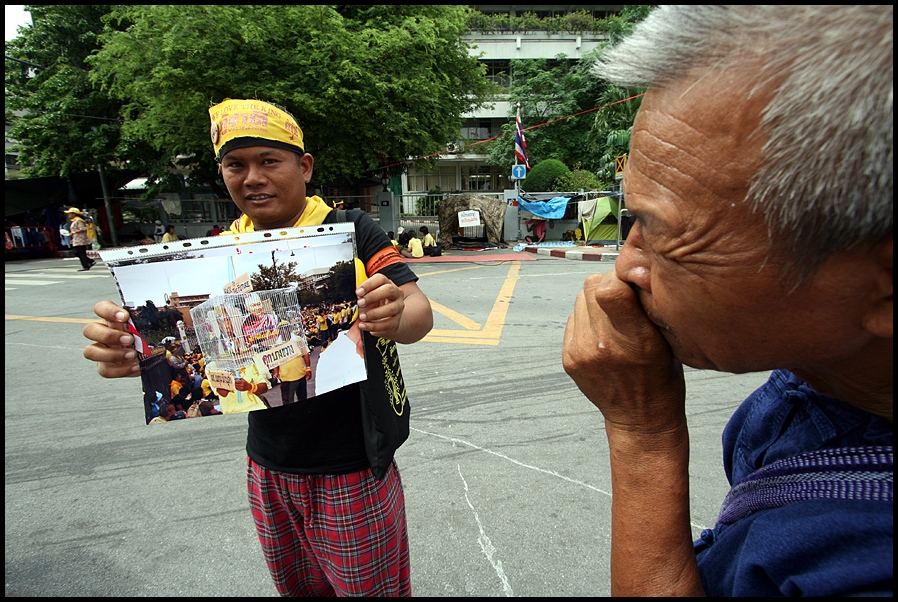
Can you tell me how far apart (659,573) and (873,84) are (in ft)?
2.38

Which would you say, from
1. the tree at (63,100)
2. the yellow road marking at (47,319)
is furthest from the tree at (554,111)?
the yellow road marking at (47,319)

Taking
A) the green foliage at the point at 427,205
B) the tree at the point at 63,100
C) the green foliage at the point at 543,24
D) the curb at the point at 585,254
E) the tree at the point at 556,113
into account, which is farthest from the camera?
the green foliage at the point at 543,24

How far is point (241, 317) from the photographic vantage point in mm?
1122

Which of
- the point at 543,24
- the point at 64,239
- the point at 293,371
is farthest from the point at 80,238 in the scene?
the point at 543,24

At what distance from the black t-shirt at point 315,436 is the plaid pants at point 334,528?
0.04m

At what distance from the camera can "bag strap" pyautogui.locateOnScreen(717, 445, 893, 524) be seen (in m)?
→ 0.54

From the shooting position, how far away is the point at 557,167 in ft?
53.5

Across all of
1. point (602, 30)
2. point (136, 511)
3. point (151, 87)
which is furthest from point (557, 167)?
point (602, 30)

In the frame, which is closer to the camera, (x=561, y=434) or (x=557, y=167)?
(x=561, y=434)

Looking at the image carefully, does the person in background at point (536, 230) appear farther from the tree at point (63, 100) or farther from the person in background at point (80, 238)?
the tree at point (63, 100)

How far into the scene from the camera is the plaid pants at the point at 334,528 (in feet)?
4.38

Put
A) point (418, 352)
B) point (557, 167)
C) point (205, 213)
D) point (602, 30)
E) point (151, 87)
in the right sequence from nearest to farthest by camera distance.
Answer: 1. point (418, 352)
2. point (151, 87)
3. point (557, 167)
4. point (205, 213)
5. point (602, 30)

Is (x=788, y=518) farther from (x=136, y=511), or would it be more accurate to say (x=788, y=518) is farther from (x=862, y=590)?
(x=136, y=511)

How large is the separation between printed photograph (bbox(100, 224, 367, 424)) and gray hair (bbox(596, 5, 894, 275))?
88 cm
